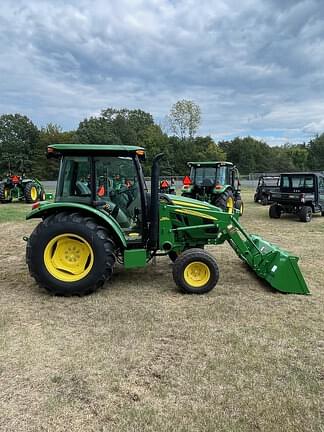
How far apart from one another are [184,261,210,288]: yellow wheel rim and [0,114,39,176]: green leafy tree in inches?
2032

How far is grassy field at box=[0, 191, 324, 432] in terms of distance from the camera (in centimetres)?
252

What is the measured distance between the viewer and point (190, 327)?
3867 mm

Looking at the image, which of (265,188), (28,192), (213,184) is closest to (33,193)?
(28,192)

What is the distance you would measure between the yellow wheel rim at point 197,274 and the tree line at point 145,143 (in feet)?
127

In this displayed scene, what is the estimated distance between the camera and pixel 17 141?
184 ft

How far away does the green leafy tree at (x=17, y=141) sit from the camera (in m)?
52.8

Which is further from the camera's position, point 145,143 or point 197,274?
point 145,143

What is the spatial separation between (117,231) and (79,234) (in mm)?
493

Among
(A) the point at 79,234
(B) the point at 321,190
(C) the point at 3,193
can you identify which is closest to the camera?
(A) the point at 79,234

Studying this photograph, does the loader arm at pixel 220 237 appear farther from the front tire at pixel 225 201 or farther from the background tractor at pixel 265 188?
the background tractor at pixel 265 188

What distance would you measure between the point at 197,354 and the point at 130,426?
1.04 m

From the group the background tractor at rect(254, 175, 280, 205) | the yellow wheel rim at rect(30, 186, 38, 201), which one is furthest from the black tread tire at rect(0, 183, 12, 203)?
the background tractor at rect(254, 175, 280, 205)

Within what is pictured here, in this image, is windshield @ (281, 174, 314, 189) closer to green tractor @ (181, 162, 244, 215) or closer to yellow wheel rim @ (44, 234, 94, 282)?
green tractor @ (181, 162, 244, 215)

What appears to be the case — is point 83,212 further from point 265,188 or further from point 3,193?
point 265,188
